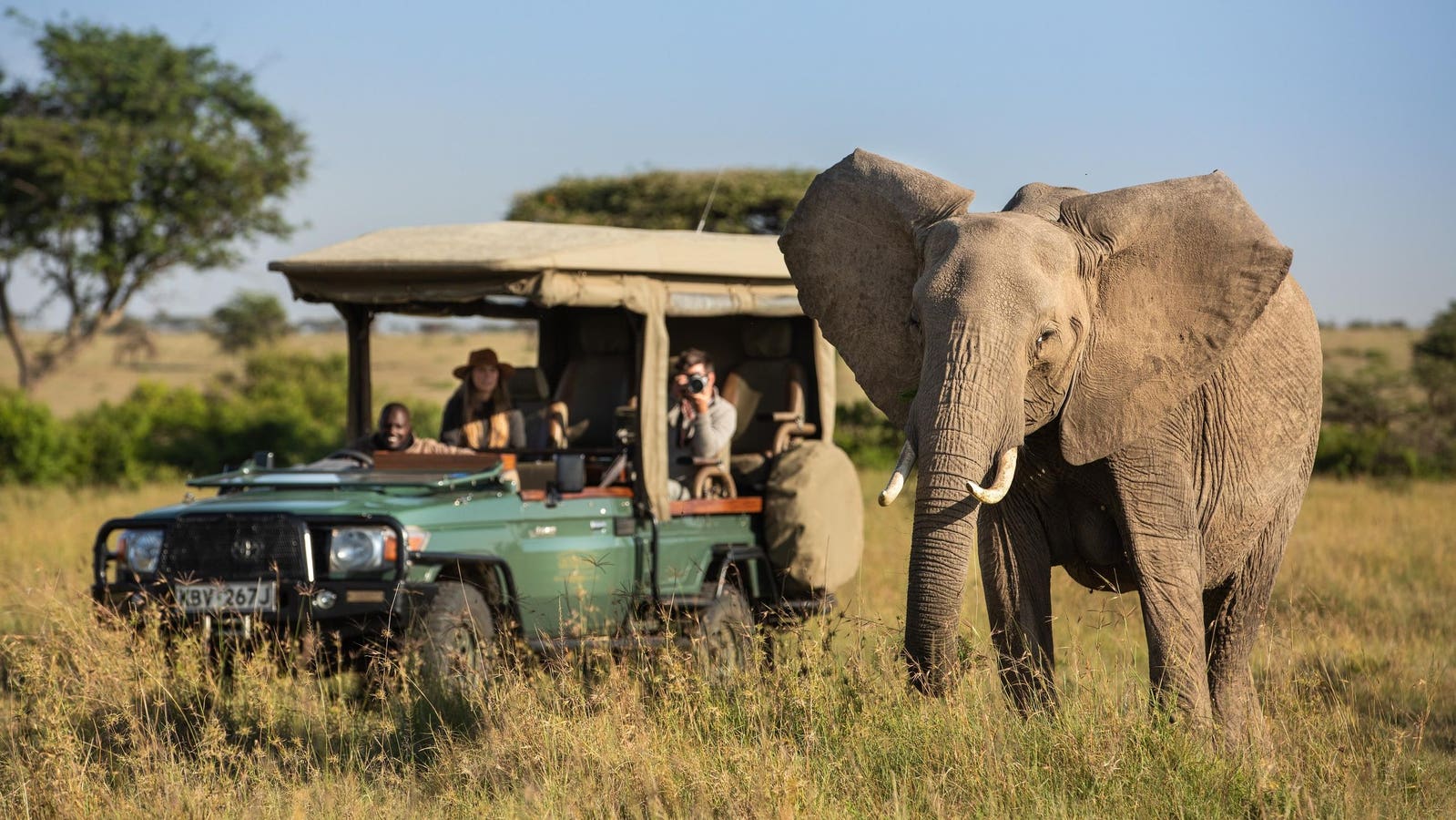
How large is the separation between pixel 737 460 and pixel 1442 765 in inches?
180

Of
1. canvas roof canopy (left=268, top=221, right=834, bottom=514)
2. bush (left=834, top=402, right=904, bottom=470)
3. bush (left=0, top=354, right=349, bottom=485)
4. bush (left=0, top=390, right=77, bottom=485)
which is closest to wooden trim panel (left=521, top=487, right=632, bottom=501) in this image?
canvas roof canopy (left=268, top=221, right=834, bottom=514)

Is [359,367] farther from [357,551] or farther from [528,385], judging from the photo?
[357,551]

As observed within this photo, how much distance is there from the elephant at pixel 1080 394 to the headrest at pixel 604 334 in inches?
168

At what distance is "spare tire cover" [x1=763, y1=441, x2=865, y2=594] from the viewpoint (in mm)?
8383

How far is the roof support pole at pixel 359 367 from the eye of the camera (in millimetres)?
9312

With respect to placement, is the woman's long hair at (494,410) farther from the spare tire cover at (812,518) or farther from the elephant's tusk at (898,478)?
the elephant's tusk at (898,478)

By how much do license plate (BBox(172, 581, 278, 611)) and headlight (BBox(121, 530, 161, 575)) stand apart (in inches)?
15.1

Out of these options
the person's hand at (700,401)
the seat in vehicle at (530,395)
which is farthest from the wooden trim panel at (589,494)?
the seat in vehicle at (530,395)

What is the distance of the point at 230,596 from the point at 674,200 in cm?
2376

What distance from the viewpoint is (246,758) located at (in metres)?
5.47

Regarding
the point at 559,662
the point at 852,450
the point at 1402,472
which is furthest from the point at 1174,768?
the point at 1402,472

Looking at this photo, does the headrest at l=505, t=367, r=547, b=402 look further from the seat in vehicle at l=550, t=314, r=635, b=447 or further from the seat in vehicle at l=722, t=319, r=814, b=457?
the seat in vehicle at l=722, t=319, r=814, b=457

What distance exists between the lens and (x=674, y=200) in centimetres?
3009

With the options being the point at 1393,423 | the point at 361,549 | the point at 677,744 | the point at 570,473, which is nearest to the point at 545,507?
the point at 570,473
